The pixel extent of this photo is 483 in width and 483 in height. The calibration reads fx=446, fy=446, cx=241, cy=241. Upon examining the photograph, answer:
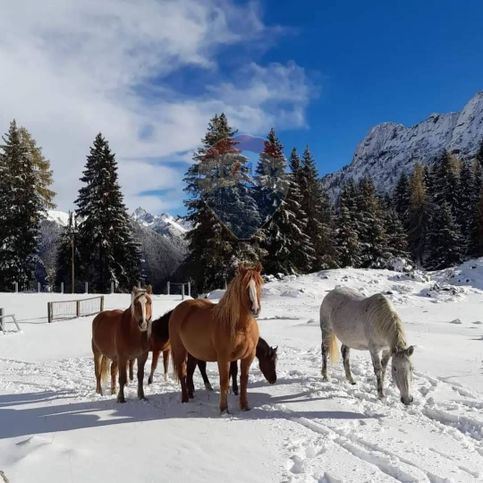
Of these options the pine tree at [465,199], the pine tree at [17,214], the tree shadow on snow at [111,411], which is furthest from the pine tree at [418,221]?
the tree shadow on snow at [111,411]

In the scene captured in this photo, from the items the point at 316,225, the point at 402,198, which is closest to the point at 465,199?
the point at 402,198

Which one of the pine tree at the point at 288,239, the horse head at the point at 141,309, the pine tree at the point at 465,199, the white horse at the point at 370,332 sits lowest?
the white horse at the point at 370,332

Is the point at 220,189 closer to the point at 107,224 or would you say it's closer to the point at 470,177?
the point at 107,224

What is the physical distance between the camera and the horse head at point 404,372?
5.66 metres

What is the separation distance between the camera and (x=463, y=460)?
414 cm

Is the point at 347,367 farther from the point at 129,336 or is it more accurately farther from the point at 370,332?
the point at 129,336

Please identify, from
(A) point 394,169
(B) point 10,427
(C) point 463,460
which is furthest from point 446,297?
(A) point 394,169

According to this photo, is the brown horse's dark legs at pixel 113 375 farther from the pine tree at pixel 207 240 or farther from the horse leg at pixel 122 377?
the pine tree at pixel 207 240

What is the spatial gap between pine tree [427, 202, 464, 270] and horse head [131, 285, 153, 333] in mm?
46789

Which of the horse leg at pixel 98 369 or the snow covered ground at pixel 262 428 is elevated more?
the horse leg at pixel 98 369

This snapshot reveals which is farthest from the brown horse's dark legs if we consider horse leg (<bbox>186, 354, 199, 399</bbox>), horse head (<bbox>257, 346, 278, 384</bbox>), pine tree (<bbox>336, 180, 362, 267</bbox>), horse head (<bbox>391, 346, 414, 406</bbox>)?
pine tree (<bbox>336, 180, 362, 267</bbox>)

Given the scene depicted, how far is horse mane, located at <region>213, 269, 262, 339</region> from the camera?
5.57 meters

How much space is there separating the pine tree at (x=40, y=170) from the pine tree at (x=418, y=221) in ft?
136

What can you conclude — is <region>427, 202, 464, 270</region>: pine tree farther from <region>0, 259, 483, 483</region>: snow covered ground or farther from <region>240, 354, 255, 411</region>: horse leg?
<region>240, 354, 255, 411</region>: horse leg
